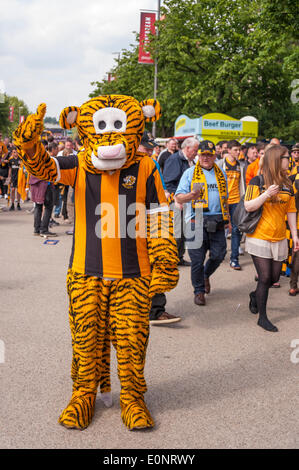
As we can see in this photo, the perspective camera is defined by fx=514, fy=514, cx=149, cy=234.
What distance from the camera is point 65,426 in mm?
3129

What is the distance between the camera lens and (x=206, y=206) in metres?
5.92

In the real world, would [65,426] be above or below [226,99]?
below

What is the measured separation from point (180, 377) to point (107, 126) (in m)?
2.02

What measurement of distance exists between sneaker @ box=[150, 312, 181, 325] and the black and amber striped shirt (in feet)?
6.96

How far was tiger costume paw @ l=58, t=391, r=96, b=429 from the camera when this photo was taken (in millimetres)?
3109

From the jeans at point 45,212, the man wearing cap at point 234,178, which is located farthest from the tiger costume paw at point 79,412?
the jeans at point 45,212

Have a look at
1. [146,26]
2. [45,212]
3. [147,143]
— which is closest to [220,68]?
[146,26]

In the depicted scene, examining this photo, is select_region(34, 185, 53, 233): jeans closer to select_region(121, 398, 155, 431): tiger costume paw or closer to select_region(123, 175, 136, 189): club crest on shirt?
select_region(123, 175, 136, 189): club crest on shirt

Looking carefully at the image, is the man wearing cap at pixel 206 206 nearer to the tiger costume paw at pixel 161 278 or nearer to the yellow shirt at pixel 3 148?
the tiger costume paw at pixel 161 278

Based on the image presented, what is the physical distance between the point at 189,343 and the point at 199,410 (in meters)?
1.28

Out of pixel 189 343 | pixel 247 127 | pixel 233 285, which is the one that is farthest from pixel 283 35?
pixel 189 343

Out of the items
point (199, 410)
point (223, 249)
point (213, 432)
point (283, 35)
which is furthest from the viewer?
point (283, 35)

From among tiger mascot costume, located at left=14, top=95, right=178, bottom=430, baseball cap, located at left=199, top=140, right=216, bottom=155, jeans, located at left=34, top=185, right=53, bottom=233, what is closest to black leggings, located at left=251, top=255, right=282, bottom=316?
baseball cap, located at left=199, top=140, right=216, bottom=155
